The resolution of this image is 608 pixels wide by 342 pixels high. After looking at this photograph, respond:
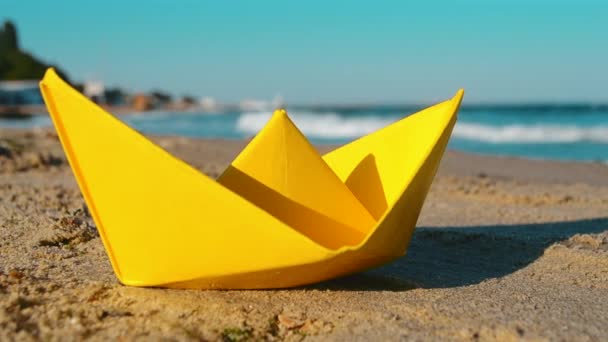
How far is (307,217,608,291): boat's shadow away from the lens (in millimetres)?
3472

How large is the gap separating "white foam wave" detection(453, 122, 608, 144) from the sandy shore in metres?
15.3

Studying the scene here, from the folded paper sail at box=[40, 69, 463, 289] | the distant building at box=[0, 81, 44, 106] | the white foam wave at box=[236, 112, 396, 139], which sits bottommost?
the distant building at box=[0, 81, 44, 106]

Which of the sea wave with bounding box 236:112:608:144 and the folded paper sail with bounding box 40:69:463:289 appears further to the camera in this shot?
the sea wave with bounding box 236:112:608:144

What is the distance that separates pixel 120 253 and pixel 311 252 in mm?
912

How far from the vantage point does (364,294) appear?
320 centimetres

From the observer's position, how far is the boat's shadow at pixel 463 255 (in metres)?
3.47

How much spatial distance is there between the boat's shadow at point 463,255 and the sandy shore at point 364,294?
1 cm

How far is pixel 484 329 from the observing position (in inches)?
105

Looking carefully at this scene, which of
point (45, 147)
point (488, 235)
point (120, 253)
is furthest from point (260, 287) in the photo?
point (45, 147)

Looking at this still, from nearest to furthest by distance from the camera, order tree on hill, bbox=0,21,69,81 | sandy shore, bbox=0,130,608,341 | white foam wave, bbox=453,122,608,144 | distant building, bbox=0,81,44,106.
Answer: sandy shore, bbox=0,130,608,341
white foam wave, bbox=453,122,608,144
distant building, bbox=0,81,44,106
tree on hill, bbox=0,21,69,81

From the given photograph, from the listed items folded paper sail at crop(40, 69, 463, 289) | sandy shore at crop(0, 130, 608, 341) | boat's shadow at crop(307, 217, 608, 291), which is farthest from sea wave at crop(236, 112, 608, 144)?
folded paper sail at crop(40, 69, 463, 289)

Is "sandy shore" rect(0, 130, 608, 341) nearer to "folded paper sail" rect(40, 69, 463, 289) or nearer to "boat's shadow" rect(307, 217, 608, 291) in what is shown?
"boat's shadow" rect(307, 217, 608, 291)

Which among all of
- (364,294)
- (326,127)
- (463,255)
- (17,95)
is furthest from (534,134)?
(17,95)

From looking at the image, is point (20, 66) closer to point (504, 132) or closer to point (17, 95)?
point (17, 95)
